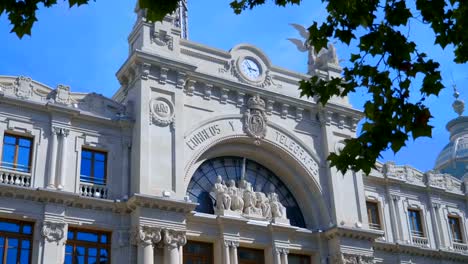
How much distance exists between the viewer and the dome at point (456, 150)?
42.9m

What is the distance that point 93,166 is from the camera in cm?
2600

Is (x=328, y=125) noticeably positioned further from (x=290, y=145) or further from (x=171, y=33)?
(x=171, y=33)

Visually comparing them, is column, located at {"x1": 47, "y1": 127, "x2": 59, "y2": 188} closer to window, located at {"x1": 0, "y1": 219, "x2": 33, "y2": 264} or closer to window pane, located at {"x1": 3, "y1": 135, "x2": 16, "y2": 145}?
window pane, located at {"x1": 3, "y1": 135, "x2": 16, "y2": 145}

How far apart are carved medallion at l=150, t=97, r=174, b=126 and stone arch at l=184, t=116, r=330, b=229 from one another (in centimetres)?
195

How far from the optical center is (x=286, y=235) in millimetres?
28609

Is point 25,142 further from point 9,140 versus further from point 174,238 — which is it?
point 174,238

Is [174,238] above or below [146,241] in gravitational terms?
above

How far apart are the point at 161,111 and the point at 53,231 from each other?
6.60 m

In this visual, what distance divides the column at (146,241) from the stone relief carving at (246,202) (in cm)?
367

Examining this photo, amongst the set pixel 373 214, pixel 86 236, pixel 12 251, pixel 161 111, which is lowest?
pixel 12 251

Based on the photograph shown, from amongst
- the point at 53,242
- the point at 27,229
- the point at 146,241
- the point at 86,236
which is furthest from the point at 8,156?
the point at 146,241

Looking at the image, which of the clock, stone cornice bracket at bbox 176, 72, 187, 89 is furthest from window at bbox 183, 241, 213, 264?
the clock

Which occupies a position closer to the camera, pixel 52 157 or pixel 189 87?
pixel 52 157

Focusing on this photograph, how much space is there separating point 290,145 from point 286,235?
4.32 metres
